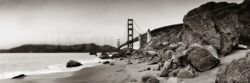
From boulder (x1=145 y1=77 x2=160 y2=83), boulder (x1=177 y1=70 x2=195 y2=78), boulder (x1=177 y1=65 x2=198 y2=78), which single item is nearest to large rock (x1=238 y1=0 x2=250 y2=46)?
Answer: boulder (x1=177 y1=65 x2=198 y2=78)

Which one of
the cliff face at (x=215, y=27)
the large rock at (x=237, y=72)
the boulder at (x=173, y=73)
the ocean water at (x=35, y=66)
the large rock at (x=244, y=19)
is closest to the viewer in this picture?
the large rock at (x=237, y=72)

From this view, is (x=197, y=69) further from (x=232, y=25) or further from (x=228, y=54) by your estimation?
(x=232, y=25)

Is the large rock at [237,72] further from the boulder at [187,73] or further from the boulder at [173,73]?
the boulder at [173,73]

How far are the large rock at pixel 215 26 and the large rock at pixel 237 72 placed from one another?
18.8 ft

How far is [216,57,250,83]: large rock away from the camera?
18.3 feet

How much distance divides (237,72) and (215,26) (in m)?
7.43

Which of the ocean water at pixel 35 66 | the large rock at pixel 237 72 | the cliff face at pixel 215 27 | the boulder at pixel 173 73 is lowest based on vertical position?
the ocean water at pixel 35 66

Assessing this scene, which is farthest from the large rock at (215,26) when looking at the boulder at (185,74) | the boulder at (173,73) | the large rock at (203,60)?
the boulder at (185,74)

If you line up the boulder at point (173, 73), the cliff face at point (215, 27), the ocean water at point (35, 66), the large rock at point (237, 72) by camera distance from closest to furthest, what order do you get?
1. the large rock at point (237, 72)
2. the boulder at point (173, 73)
3. the cliff face at point (215, 27)
4. the ocean water at point (35, 66)

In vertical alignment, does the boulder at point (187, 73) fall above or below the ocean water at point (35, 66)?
above

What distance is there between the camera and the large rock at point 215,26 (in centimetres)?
1231

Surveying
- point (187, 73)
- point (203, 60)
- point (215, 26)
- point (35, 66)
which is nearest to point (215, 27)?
point (215, 26)

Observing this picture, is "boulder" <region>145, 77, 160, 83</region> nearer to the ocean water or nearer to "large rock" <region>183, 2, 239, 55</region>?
"large rock" <region>183, 2, 239, 55</region>

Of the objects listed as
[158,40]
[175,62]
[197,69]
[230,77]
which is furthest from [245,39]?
[158,40]
